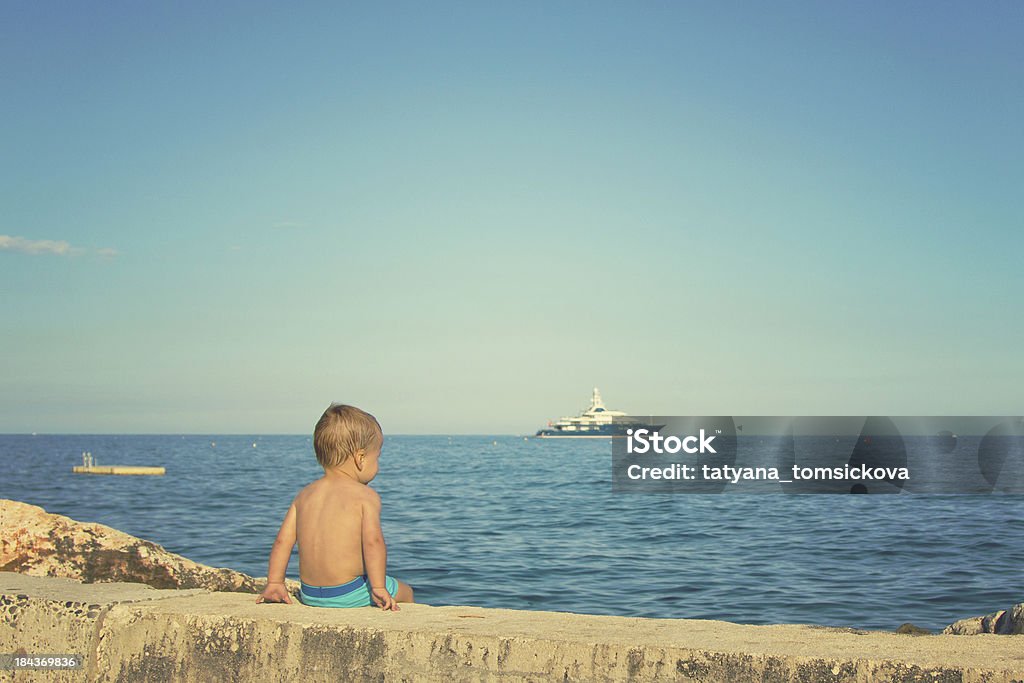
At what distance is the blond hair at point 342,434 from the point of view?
164 inches

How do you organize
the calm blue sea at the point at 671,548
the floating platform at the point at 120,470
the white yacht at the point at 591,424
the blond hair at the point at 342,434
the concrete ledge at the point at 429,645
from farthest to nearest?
the white yacht at the point at 591,424 → the floating platform at the point at 120,470 → the calm blue sea at the point at 671,548 → the blond hair at the point at 342,434 → the concrete ledge at the point at 429,645

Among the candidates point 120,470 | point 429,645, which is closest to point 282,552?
point 429,645

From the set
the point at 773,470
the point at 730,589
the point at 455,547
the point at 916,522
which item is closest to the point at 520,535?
the point at 455,547

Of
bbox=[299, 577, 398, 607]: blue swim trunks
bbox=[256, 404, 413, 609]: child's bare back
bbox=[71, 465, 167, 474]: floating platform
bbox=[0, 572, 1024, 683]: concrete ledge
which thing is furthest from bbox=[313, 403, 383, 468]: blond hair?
bbox=[71, 465, 167, 474]: floating platform

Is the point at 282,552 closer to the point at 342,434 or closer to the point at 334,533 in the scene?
the point at 334,533

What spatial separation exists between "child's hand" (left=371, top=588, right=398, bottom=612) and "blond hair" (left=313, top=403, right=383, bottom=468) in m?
0.62

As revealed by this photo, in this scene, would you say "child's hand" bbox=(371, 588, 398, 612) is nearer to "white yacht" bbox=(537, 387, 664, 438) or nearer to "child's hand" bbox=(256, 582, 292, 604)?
"child's hand" bbox=(256, 582, 292, 604)

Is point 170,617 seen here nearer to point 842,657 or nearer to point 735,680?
point 735,680

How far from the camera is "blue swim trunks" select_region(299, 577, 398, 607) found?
159 inches

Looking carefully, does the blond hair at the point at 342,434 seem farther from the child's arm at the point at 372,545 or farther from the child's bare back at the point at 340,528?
the child's arm at the point at 372,545

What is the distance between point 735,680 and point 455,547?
50.1 feet

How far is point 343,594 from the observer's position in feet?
13.3

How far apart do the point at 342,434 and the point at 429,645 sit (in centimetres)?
127

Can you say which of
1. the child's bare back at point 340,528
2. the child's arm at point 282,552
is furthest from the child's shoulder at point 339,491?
the child's arm at point 282,552
